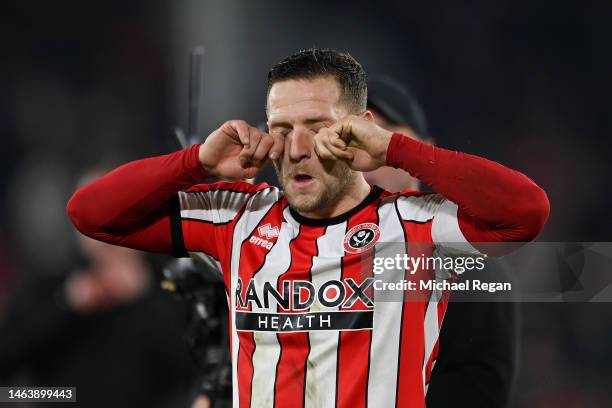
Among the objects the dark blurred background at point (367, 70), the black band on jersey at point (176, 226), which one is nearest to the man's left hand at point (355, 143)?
the black band on jersey at point (176, 226)

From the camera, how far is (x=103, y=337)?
2.62 m

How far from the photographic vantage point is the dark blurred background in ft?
10.6

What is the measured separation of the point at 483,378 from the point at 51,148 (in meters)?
2.50

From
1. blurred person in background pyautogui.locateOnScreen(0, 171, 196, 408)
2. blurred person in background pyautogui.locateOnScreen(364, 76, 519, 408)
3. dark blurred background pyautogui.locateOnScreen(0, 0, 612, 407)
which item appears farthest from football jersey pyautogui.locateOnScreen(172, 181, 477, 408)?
dark blurred background pyautogui.locateOnScreen(0, 0, 612, 407)

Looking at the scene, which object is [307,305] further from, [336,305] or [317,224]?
[317,224]

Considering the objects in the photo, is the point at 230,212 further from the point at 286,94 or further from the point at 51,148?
the point at 51,148

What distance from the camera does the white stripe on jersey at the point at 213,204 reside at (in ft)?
5.23

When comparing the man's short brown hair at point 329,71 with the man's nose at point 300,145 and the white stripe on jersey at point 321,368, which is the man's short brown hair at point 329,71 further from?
the white stripe on jersey at point 321,368

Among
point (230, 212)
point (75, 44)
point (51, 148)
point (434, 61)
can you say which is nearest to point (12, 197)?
point (51, 148)

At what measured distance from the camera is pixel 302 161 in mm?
1460

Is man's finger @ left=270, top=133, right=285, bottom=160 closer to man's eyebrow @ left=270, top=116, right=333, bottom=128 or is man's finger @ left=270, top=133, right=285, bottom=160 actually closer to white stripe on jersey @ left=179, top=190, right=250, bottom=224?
man's eyebrow @ left=270, top=116, right=333, bottom=128

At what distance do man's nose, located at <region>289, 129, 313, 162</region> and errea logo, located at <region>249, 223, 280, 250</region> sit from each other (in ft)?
0.55

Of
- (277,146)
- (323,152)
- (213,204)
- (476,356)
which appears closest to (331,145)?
(323,152)

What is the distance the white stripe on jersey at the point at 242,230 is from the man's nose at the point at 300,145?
182 mm
